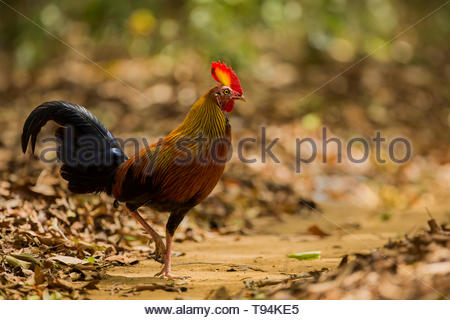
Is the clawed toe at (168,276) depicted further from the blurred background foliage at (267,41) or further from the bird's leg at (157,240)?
the blurred background foliage at (267,41)

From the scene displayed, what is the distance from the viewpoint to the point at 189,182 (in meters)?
4.16

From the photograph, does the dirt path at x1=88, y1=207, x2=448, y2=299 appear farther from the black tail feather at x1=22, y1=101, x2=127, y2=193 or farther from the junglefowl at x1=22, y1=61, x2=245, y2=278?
the black tail feather at x1=22, y1=101, x2=127, y2=193

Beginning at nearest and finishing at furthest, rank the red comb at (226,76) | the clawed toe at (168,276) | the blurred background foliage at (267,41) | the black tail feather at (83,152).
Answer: the clawed toe at (168,276) < the red comb at (226,76) < the black tail feather at (83,152) < the blurred background foliage at (267,41)

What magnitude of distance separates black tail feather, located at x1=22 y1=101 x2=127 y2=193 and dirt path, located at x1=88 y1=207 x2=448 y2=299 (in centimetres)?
82

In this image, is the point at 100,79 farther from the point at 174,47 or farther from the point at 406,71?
the point at 406,71

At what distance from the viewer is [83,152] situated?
4.71m

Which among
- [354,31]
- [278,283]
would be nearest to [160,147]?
[278,283]

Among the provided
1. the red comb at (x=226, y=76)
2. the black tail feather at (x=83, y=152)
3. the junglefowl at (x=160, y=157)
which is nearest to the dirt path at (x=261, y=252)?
the junglefowl at (x=160, y=157)

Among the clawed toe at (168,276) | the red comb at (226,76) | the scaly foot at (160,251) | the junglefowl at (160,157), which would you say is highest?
the red comb at (226,76)

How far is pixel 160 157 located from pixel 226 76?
90 cm

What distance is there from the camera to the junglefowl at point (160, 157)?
4.19m

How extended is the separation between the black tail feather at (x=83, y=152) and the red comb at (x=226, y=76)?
1153mm

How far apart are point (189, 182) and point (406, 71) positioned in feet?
32.1

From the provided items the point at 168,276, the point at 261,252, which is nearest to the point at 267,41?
the point at 261,252
